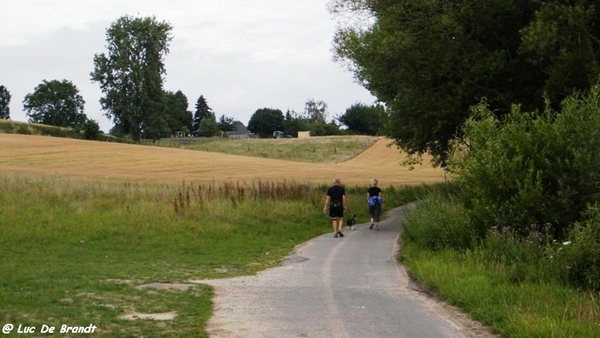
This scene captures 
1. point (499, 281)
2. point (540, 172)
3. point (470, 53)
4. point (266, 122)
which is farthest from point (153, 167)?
point (266, 122)

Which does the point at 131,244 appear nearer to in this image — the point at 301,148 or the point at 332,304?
the point at 332,304

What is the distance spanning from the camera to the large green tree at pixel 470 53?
2459 centimetres

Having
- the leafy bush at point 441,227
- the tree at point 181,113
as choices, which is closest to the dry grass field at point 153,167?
the leafy bush at point 441,227

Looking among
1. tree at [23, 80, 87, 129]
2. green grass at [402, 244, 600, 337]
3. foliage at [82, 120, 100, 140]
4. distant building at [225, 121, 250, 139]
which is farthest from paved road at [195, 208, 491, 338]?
distant building at [225, 121, 250, 139]

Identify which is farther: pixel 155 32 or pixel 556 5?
pixel 155 32

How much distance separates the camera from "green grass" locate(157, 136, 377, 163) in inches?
3644

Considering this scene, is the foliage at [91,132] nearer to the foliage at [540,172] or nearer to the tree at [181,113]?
the tree at [181,113]

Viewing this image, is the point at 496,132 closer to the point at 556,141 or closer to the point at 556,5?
the point at 556,141

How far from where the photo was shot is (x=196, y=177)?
55562 mm

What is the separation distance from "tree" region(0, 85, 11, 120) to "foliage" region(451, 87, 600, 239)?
584 ft

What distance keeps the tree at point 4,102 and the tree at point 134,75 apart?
3422 inches

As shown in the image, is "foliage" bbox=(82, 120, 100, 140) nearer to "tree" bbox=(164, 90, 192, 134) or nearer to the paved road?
"tree" bbox=(164, 90, 192, 134)

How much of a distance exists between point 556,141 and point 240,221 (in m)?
12.3

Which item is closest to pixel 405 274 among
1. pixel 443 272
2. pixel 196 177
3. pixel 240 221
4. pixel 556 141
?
pixel 443 272
